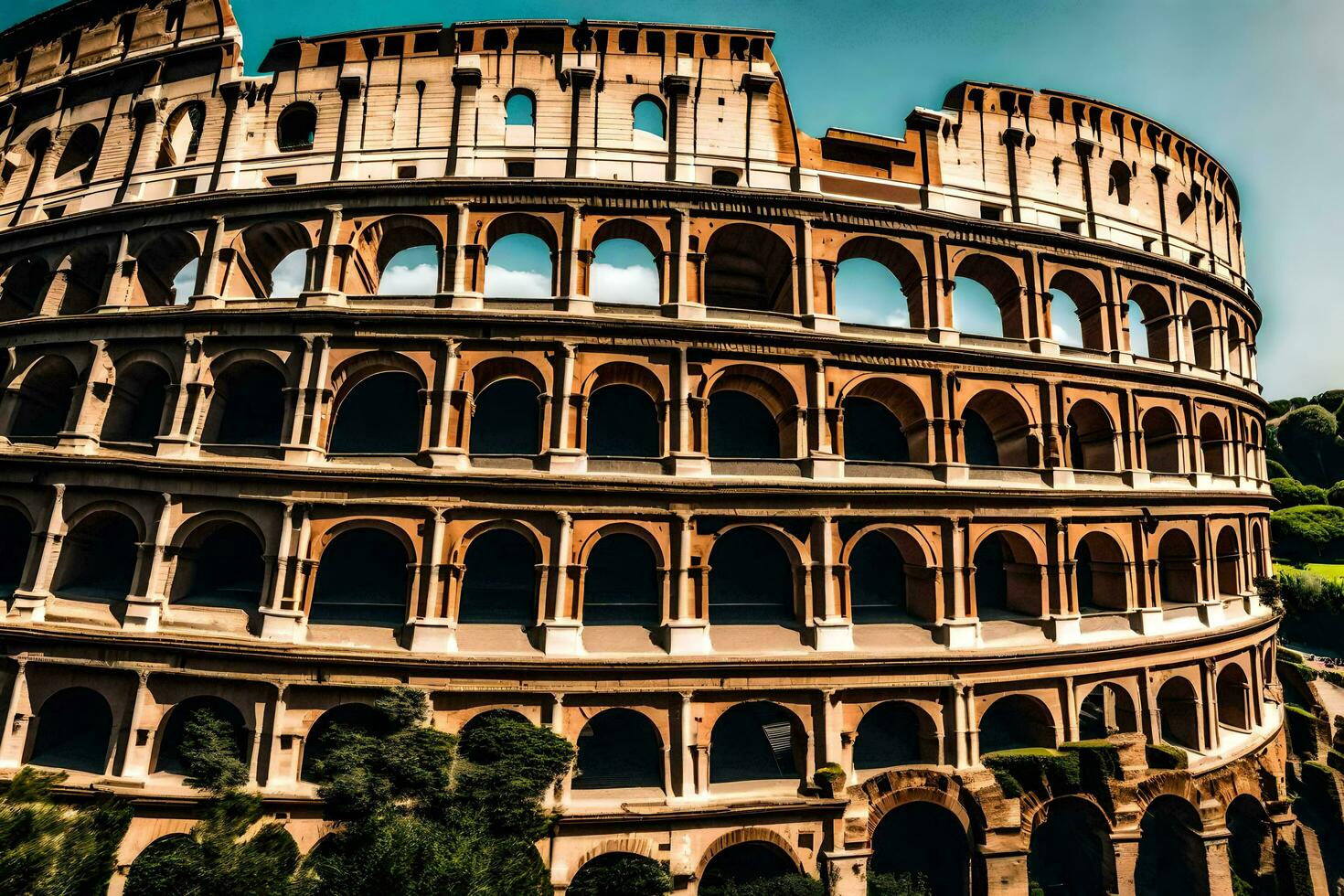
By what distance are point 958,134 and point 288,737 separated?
26400mm

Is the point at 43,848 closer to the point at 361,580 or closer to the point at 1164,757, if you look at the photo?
the point at 361,580

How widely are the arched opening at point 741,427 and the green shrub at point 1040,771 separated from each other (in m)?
10.2

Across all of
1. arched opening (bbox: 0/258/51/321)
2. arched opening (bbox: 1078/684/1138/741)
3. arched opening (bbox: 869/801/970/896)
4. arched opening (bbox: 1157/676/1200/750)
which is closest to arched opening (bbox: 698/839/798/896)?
arched opening (bbox: 869/801/970/896)

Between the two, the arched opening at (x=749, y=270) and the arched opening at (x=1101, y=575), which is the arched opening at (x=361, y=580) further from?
the arched opening at (x=1101, y=575)

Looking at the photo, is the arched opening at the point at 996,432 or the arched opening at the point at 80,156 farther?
the arched opening at the point at 80,156

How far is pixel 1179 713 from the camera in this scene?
64.2ft

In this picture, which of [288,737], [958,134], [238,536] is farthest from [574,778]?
[958,134]

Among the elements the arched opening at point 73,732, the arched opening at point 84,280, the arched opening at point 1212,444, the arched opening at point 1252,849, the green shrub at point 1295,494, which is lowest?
the arched opening at point 1252,849

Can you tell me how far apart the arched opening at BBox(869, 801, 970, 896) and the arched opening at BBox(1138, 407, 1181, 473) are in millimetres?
13824

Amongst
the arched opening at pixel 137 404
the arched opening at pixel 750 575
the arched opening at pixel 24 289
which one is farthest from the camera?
the arched opening at pixel 24 289

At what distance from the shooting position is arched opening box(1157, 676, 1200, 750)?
1916 cm

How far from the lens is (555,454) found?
15805mm

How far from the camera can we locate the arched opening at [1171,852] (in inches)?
664

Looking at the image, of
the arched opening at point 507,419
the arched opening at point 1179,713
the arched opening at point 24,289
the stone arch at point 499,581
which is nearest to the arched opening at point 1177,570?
the arched opening at point 1179,713
